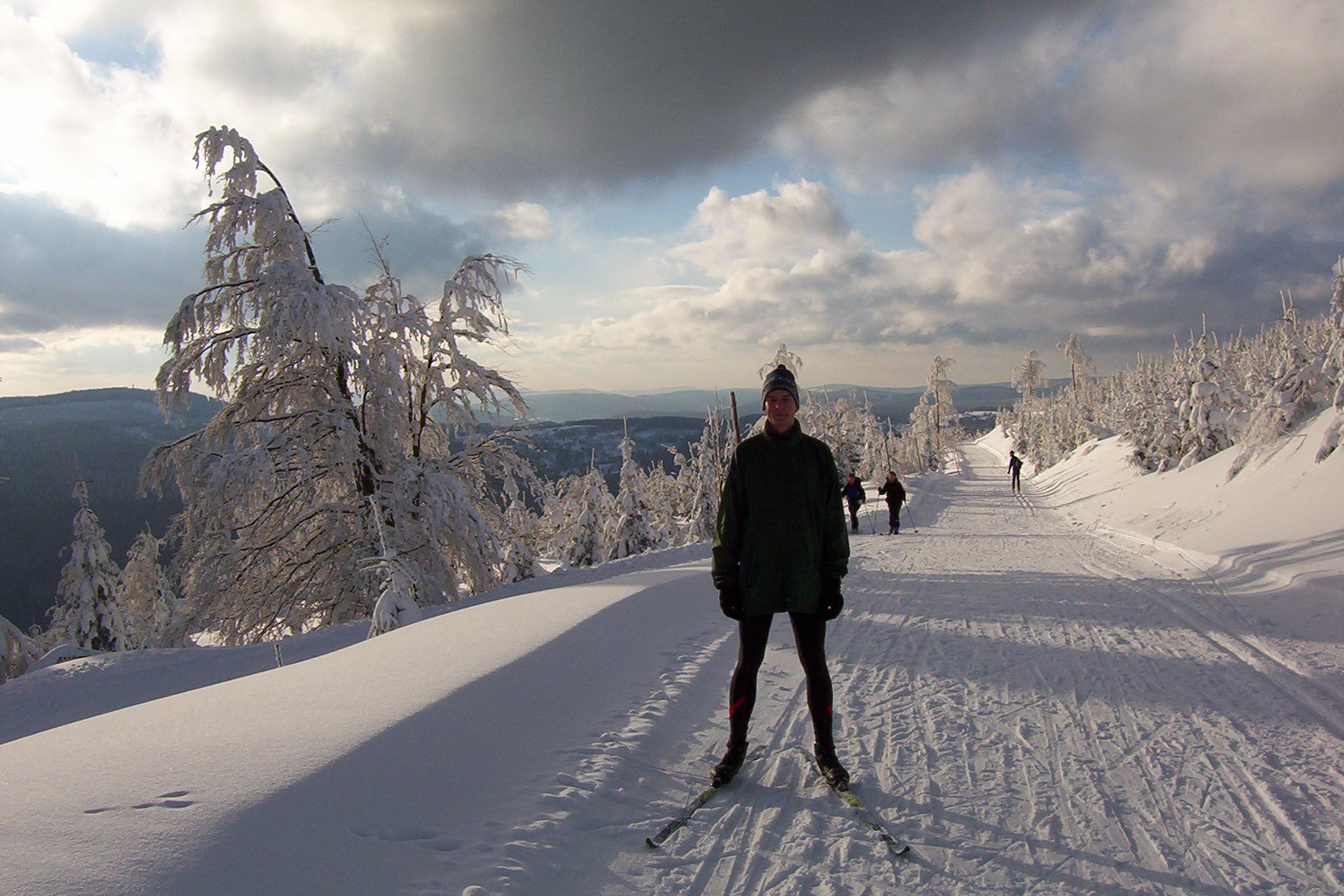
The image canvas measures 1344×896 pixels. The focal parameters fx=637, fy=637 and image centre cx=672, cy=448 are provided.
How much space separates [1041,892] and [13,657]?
34.9 ft

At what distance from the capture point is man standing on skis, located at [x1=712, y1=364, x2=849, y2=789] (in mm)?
3375

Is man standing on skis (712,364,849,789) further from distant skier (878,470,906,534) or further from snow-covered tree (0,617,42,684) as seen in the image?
distant skier (878,470,906,534)

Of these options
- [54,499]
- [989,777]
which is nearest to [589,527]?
[989,777]

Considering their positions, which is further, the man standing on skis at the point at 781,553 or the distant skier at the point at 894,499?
the distant skier at the point at 894,499

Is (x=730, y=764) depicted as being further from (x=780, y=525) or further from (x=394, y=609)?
(x=394, y=609)

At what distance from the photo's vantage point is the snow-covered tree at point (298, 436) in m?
10.7

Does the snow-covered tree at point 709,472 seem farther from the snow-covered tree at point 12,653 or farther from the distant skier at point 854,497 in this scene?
the snow-covered tree at point 12,653

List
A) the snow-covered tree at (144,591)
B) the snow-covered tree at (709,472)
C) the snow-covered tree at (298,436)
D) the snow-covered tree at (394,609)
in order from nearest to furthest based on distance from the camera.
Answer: the snow-covered tree at (394,609) → the snow-covered tree at (298,436) → the snow-covered tree at (709,472) → the snow-covered tree at (144,591)

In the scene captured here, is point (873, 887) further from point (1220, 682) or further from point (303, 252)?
point (303, 252)

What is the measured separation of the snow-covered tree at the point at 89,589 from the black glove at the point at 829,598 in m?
25.9

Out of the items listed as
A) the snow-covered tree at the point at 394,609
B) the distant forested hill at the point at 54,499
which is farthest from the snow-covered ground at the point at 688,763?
the distant forested hill at the point at 54,499

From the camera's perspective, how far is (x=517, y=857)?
2.69 meters

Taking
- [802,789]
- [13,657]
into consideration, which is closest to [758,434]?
[802,789]

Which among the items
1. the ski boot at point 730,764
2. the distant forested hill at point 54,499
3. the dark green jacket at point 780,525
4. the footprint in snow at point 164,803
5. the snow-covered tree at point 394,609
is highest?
the dark green jacket at point 780,525
